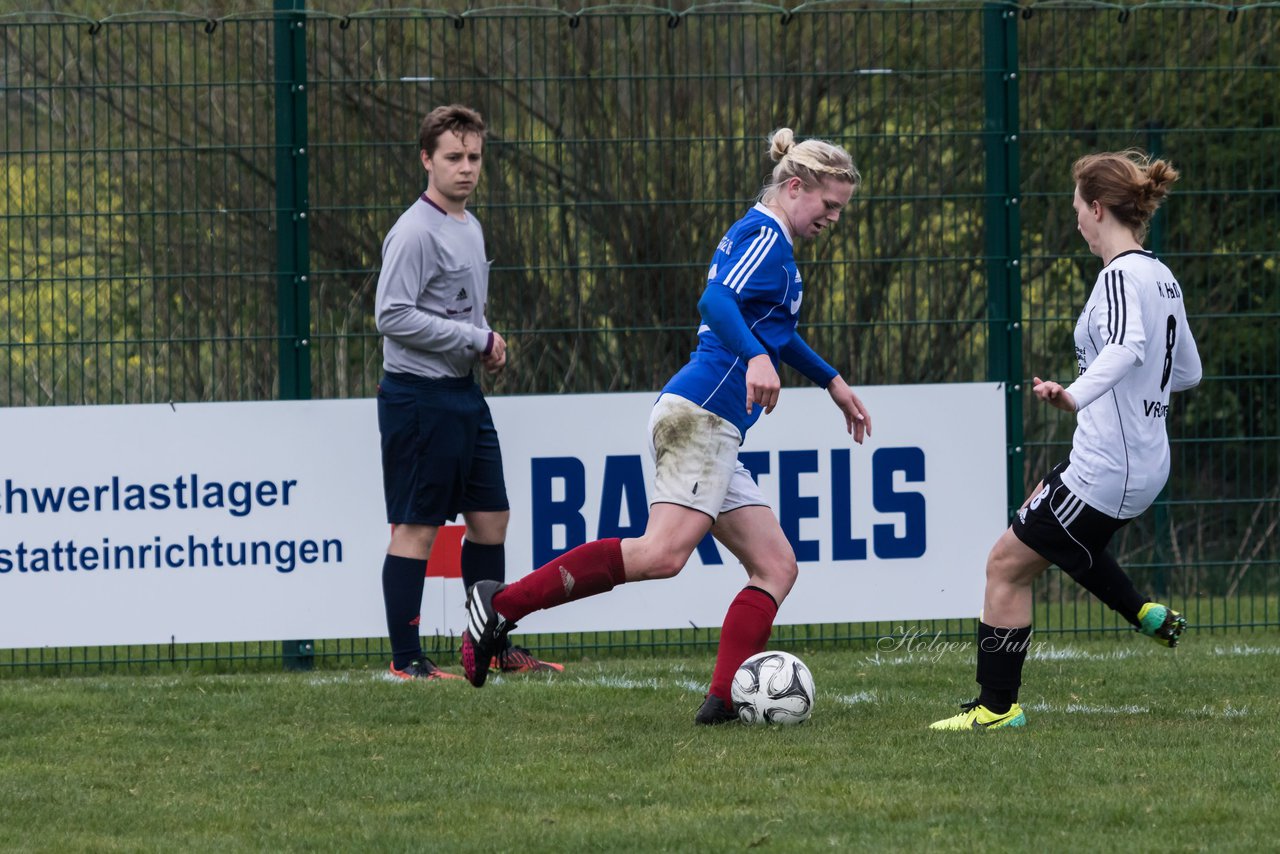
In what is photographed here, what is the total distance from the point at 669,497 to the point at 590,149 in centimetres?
305

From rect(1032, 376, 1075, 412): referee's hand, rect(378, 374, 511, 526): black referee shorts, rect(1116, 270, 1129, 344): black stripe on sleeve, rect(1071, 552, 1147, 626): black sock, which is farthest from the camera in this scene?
rect(378, 374, 511, 526): black referee shorts

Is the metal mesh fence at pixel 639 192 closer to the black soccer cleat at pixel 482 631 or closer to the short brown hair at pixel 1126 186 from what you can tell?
the black soccer cleat at pixel 482 631

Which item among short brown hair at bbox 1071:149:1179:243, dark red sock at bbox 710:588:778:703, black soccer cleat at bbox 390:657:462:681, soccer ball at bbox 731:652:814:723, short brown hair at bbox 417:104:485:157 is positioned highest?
short brown hair at bbox 417:104:485:157

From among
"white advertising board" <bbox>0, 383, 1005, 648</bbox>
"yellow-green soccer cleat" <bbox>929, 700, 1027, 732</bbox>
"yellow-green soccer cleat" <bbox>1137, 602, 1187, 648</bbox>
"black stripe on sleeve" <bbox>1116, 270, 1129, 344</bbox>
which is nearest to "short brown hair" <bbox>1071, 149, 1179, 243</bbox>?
"black stripe on sleeve" <bbox>1116, 270, 1129, 344</bbox>

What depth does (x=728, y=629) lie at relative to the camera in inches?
246

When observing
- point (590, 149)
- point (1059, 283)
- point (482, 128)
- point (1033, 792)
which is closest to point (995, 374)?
point (1059, 283)

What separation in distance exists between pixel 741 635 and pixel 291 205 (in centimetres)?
332

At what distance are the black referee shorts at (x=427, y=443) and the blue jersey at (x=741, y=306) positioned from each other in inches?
64.0

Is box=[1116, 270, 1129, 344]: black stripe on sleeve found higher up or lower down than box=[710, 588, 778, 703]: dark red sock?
higher up

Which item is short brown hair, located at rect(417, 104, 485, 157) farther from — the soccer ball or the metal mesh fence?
the soccer ball

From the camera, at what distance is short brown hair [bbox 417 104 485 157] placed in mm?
7332

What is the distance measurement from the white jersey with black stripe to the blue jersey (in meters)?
0.95

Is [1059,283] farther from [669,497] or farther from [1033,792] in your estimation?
[1033,792]

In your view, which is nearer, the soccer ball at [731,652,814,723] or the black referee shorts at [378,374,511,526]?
the soccer ball at [731,652,814,723]
